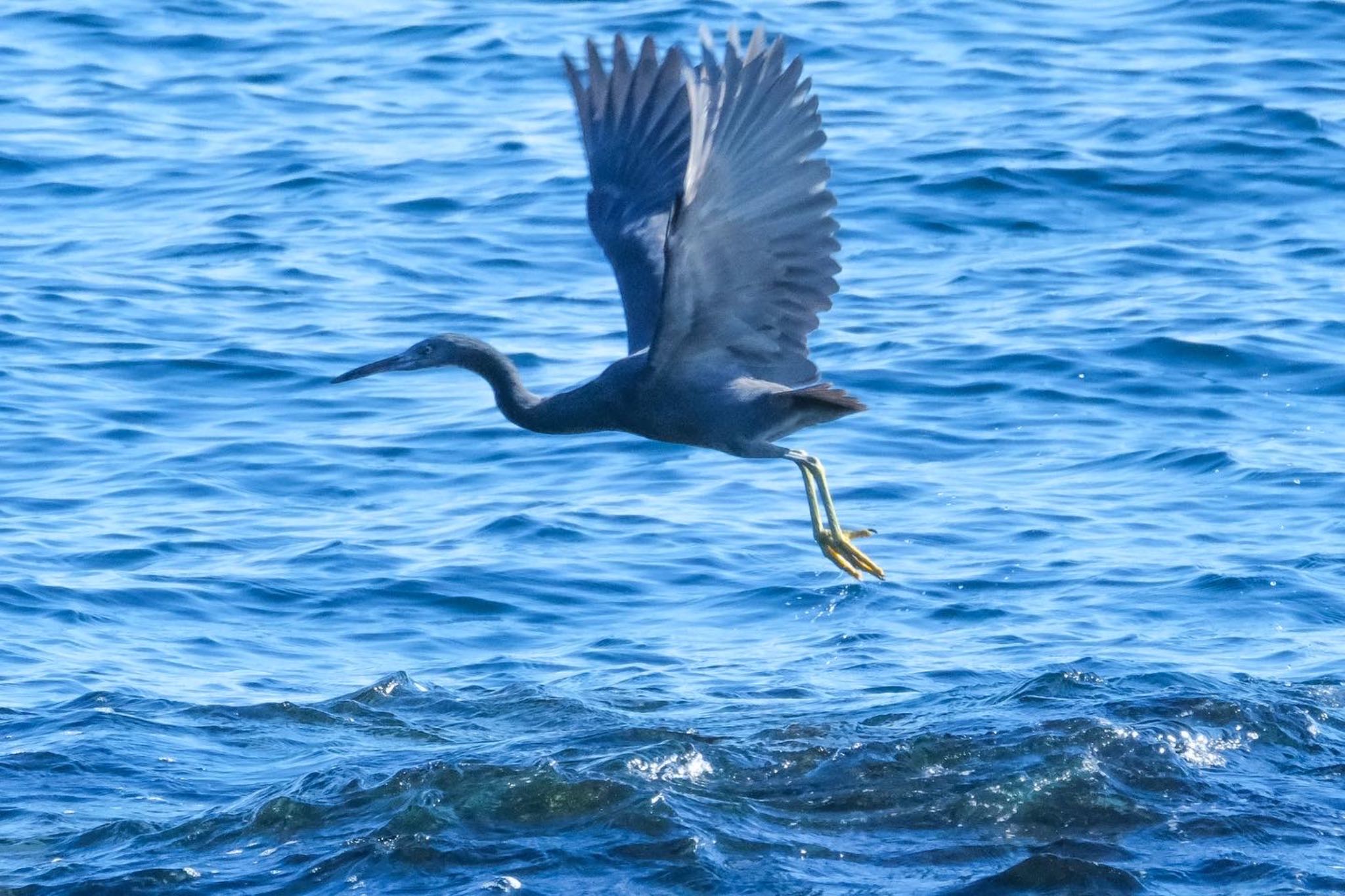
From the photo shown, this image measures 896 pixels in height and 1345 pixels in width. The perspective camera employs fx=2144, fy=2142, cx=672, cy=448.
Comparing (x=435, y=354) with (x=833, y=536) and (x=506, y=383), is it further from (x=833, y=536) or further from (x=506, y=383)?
(x=833, y=536)

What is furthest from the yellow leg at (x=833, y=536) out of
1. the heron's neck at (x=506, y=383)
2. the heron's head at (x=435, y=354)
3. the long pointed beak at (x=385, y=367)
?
the long pointed beak at (x=385, y=367)

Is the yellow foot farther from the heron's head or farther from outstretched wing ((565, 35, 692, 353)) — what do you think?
the heron's head

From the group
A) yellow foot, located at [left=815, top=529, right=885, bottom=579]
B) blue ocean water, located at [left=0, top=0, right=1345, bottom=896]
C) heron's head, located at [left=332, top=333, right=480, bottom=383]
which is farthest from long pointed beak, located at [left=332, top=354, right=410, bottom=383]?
yellow foot, located at [left=815, top=529, right=885, bottom=579]

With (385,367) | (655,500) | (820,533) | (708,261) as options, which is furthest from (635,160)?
(655,500)

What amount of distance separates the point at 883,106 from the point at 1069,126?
1.31 metres

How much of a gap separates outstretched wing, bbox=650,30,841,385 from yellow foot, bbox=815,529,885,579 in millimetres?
588

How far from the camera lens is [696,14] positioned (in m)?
15.3

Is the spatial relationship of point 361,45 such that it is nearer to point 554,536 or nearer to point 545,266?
point 545,266

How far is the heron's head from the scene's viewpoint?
270 inches

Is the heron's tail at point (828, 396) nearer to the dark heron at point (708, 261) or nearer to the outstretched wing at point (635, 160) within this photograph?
the dark heron at point (708, 261)

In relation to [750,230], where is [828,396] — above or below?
below

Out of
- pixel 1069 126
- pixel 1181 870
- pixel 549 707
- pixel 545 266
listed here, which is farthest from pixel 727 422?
pixel 1069 126

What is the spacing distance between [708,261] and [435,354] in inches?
46.5

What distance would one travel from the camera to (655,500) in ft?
29.5
